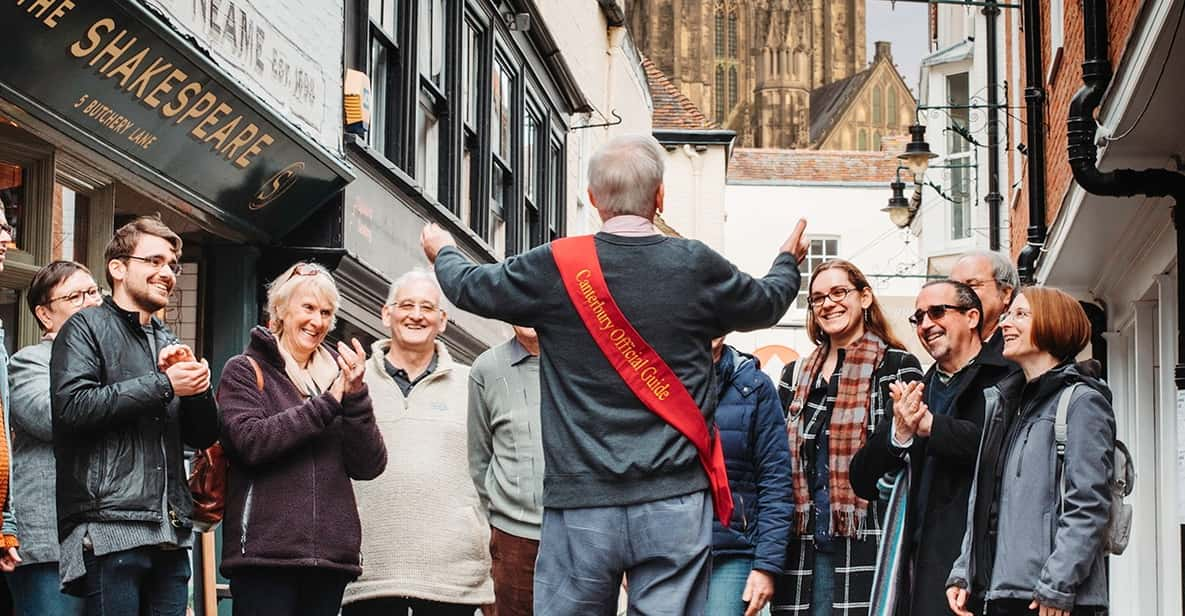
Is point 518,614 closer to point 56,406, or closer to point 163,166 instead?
point 56,406

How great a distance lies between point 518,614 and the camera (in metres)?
7.31

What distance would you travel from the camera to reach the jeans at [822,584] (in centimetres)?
719

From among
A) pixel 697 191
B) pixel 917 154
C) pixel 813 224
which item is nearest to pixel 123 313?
pixel 917 154

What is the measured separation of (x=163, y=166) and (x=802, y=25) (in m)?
127

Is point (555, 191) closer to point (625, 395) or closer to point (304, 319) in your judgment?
point (304, 319)

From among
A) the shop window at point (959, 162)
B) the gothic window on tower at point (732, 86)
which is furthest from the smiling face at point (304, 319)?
the gothic window on tower at point (732, 86)

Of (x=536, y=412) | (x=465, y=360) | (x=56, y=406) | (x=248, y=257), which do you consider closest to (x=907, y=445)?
(x=536, y=412)

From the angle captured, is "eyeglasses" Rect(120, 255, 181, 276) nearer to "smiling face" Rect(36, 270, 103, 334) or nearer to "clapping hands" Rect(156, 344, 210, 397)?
"clapping hands" Rect(156, 344, 210, 397)

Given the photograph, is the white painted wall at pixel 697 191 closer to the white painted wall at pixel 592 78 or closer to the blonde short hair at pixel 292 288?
the white painted wall at pixel 592 78

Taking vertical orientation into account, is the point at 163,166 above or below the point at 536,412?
above

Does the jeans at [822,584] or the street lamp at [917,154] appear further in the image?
the street lamp at [917,154]

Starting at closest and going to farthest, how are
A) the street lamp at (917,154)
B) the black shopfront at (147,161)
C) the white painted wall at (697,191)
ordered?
1. the black shopfront at (147,161)
2. the street lamp at (917,154)
3. the white painted wall at (697,191)

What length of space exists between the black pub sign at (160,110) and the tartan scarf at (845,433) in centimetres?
373

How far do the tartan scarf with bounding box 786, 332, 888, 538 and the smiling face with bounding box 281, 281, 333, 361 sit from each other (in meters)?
1.82
